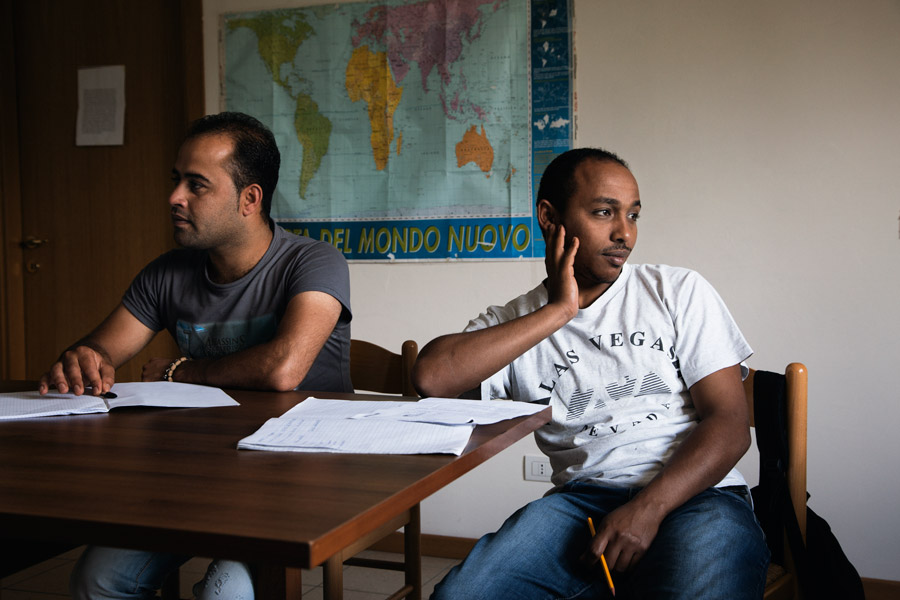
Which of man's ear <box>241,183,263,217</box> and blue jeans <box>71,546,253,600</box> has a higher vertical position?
man's ear <box>241,183,263,217</box>

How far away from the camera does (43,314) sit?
11.6 feet

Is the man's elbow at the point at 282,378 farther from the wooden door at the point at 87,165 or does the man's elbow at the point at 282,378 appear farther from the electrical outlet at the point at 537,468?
the wooden door at the point at 87,165

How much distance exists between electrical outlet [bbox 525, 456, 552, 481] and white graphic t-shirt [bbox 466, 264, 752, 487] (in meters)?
1.24

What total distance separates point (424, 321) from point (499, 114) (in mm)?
768

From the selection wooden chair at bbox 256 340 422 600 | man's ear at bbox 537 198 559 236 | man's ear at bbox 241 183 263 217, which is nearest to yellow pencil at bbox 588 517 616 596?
wooden chair at bbox 256 340 422 600

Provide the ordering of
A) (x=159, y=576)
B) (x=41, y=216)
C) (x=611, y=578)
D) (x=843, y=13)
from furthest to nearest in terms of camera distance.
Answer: (x=41, y=216) → (x=843, y=13) → (x=159, y=576) → (x=611, y=578)

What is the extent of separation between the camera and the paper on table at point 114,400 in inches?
49.1

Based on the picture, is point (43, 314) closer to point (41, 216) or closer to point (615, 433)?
point (41, 216)

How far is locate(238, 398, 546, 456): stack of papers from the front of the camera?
95 cm

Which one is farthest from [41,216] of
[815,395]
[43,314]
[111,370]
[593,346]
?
[815,395]

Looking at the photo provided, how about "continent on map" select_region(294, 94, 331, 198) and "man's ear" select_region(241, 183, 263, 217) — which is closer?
"man's ear" select_region(241, 183, 263, 217)

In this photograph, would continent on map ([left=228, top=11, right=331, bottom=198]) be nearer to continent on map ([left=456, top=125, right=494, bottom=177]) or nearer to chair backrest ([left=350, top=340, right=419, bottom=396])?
continent on map ([left=456, top=125, right=494, bottom=177])

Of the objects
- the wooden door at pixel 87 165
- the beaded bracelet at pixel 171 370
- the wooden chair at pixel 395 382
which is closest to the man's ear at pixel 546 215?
the wooden chair at pixel 395 382

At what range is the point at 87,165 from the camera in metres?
3.43
